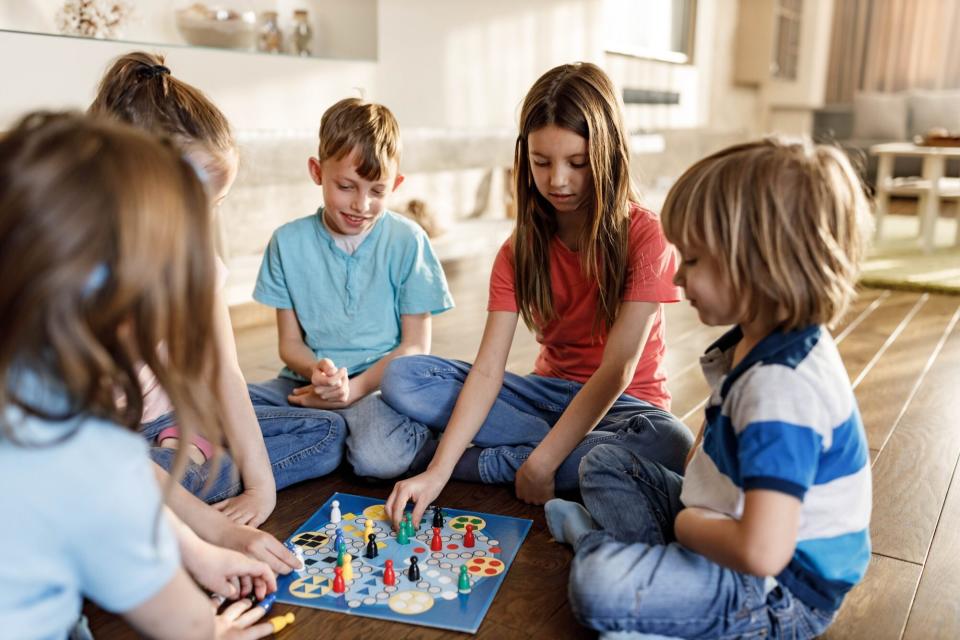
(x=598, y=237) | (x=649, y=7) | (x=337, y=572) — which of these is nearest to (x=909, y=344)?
(x=598, y=237)

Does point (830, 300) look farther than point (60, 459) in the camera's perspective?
Yes

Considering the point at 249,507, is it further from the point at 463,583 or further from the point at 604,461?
the point at 604,461

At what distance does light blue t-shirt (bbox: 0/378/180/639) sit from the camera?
25.0 inches

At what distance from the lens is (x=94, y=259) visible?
0.62 metres

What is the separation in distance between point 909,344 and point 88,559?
2.43 metres

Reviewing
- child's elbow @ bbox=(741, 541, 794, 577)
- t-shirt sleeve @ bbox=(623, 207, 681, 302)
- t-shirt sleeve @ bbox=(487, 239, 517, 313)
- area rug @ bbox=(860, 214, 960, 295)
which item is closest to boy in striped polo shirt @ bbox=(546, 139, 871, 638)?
child's elbow @ bbox=(741, 541, 794, 577)

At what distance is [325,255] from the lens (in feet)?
5.31

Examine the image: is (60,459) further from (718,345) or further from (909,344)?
(909,344)

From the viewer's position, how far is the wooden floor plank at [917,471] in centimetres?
130

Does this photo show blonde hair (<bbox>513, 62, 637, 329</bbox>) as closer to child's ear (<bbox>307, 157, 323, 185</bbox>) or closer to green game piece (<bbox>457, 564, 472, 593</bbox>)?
child's ear (<bbox>307, 157, 323, 185</bbox>)

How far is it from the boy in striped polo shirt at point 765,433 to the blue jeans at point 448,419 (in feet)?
1.38

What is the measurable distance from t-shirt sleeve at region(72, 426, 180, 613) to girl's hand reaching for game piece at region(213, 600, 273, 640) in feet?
0.97

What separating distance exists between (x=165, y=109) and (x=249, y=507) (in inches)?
24.0

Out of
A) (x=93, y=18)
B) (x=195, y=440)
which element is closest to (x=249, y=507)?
(x=195, y=440)
